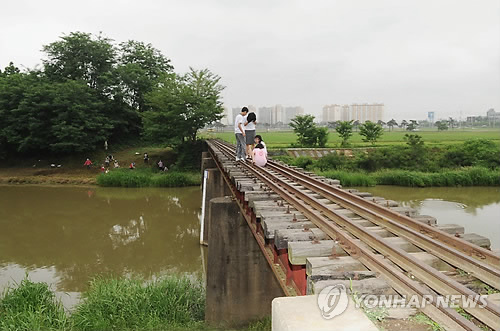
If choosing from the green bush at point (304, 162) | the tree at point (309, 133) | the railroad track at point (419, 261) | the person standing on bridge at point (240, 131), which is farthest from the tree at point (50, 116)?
the railroad track at point (419, 261)

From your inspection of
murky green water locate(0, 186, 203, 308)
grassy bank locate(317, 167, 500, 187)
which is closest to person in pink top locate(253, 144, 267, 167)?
murky green water locate(0, 186, 203, 308)

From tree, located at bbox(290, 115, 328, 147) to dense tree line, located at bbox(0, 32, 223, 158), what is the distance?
13152 millimetres

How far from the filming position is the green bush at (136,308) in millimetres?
6977

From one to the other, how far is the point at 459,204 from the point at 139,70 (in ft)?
99.0

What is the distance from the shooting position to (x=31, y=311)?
23.9 ft

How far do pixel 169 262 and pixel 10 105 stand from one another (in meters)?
27.8

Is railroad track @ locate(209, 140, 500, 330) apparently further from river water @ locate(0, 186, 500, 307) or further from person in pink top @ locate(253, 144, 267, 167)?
river water @ locate(0, 186, 500, 307)

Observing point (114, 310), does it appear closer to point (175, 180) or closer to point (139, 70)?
point (175, 180)

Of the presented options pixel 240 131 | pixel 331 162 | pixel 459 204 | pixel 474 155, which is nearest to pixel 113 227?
Answer: pixel 240 131

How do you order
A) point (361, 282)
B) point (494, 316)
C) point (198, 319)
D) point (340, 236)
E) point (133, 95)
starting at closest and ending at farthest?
point (494, 316)
point (361, 282)
point (340, 236)
point (198, 319)
point (133, 95)

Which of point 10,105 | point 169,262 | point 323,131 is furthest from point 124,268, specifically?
point 323,131

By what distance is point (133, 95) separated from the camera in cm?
3769

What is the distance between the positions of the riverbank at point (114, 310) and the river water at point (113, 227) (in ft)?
5.46

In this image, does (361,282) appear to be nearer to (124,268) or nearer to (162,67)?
(124,268)
